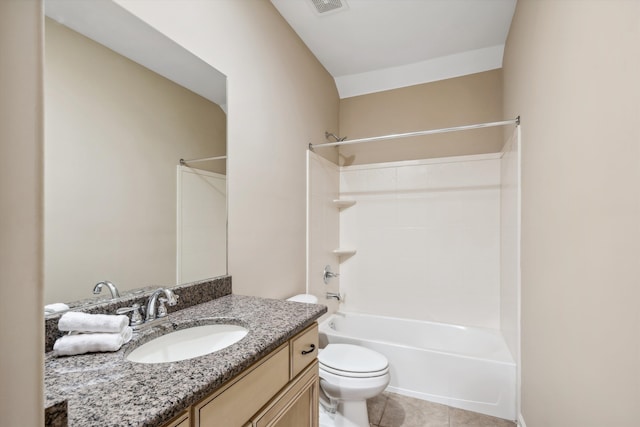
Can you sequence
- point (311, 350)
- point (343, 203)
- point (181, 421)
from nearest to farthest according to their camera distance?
point (181, 421), point (311, 350), point (343, 203)

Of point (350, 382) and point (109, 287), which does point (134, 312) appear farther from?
point (350, 382)

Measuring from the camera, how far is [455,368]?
6.69 feet

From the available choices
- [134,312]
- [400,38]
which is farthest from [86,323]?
[400,38]

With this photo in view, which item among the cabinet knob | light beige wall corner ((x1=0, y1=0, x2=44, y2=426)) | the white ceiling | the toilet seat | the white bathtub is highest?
the white ceiling

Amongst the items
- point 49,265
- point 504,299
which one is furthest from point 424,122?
point 49,265

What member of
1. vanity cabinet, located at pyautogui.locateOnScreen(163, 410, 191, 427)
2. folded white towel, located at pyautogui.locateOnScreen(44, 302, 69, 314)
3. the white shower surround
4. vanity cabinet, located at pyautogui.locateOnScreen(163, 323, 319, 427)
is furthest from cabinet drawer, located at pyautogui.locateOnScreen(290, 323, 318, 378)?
the white shower surround

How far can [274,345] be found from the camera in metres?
0.96

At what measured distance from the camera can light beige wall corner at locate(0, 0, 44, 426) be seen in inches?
12.5

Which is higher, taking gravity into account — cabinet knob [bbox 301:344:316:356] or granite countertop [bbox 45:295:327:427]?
granite countertop [bbox 45:295:327:427]

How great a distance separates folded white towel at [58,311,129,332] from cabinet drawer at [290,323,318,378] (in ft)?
1.86

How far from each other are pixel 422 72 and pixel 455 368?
97.3 inches

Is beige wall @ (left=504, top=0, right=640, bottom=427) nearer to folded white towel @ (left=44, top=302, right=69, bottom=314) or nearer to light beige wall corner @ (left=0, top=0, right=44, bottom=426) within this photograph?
light beige wall corner @ (left=0, top=0, right=44, bottom=426)

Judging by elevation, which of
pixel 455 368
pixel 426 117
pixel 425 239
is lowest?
pixel 455 368

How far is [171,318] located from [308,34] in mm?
2200
